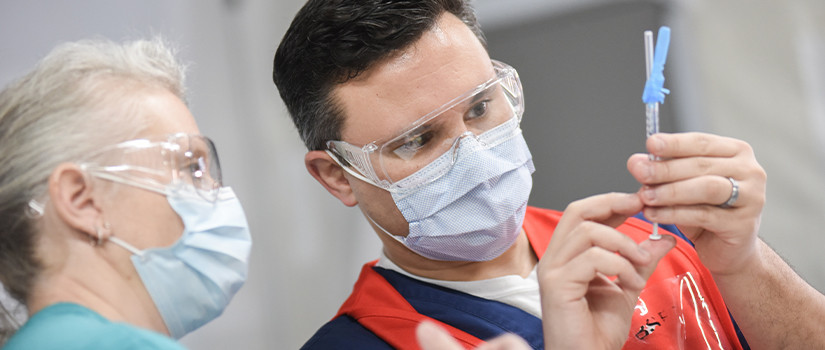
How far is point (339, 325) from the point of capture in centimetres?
171

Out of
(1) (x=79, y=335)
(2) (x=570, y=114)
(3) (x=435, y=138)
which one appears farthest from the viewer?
(2) (x=570, y=114)

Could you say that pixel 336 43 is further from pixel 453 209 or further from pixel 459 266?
pixel 459 266

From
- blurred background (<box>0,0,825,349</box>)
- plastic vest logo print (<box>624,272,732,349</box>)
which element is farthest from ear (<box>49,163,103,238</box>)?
blurred background (<box>0,0,825,349</box>)

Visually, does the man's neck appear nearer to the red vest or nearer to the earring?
the red vest

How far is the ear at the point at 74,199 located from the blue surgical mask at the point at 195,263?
2.0 inches

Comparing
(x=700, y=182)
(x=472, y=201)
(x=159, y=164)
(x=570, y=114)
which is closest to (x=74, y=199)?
(x=159, y=164)

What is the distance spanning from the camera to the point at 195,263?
1.30 metres

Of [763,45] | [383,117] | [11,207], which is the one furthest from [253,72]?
[763,45]

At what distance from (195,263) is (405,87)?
607 mm

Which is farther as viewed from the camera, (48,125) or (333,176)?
(333,176)

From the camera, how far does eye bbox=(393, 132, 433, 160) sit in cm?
161

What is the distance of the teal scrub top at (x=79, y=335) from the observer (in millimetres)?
1018

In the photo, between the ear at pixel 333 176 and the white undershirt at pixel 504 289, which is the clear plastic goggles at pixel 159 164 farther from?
the white undershirt at pixel 504 289

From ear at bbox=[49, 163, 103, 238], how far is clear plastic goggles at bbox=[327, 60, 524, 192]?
612mm
